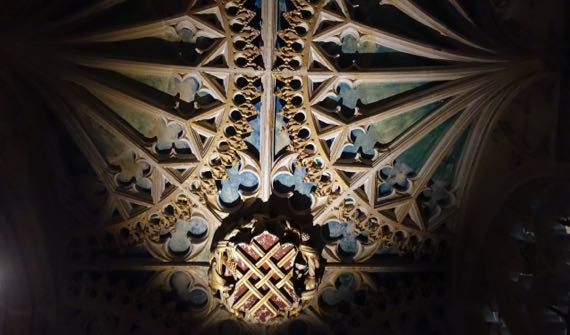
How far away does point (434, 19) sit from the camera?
851cm

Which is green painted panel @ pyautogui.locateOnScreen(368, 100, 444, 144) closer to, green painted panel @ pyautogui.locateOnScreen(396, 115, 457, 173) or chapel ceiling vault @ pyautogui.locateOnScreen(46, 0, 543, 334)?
chapel ceiling vault @ pyautogui.locateOnScreen(46, 0, 543, 334)

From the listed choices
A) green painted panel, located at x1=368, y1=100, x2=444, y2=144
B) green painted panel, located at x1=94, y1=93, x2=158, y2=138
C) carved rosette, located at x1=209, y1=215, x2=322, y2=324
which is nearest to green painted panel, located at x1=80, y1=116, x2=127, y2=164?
green painted panel, located at x1=94, y1=93, x2=158, y2=138

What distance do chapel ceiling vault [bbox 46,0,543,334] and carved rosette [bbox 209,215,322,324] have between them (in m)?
0.02

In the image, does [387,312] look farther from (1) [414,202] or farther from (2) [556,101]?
(2) [556,101]

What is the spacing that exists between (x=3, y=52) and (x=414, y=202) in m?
5.41

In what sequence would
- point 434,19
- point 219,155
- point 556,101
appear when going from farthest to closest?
point 219,155 → point 434,19 → point 556,101

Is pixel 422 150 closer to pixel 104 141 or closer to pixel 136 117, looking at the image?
pixel 136 117

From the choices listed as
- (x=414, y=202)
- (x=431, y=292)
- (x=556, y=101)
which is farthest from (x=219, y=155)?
(x=556, y=101)

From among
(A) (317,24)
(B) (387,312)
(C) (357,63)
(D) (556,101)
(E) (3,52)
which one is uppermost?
(E) (3,52)

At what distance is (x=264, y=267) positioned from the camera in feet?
30.6

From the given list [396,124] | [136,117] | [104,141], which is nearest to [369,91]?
[396,124]

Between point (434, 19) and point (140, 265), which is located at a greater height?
point (434, 19)

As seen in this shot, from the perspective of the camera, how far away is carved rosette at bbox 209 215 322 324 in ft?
30.3

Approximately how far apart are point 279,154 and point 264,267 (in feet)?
4.89
